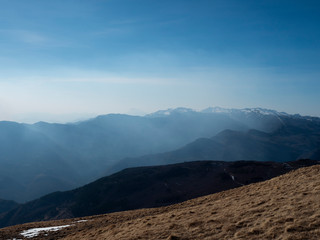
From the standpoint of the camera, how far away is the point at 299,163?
304 ft

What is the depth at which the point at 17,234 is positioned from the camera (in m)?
25.2

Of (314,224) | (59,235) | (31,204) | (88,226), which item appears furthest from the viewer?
(31,204)

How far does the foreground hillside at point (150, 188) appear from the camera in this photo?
85.1 metres

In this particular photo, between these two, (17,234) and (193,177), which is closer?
(17,234)

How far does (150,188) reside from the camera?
9888 cm

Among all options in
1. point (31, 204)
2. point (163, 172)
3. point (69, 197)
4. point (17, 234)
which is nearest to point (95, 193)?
point (69, 197)

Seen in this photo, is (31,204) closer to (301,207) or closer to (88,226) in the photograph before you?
(88,226)

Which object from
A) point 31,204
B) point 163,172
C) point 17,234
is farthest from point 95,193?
point 17,234

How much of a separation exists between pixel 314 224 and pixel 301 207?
10.4 ft

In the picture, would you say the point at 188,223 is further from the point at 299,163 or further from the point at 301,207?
the point at 299,163

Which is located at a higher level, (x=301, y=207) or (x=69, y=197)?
(x=301, y=207)

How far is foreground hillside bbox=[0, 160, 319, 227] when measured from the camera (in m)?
85.1

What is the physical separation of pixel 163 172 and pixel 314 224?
10202 cm

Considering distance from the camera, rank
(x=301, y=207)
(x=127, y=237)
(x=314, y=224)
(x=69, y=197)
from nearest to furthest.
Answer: (x=314, y=224)
(x=301, y=207)
(x=127, y=237)
(x=69, y=197)
